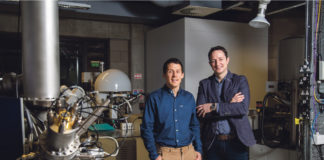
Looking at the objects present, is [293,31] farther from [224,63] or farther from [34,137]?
[34,137]

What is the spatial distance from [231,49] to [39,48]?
354 centimetres

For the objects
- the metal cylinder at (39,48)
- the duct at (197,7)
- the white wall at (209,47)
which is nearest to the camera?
the metal cylinder at (39,48)

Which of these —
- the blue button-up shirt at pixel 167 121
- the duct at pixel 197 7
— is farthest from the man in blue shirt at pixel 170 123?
the duct at pixel 197 7

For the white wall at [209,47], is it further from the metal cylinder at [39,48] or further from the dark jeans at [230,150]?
the metal cylinder at [39,48]

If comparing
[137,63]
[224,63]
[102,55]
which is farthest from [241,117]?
[102,55]

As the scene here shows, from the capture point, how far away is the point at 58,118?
0.97m

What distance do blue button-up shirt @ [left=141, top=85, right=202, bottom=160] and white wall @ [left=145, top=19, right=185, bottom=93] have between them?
225 cm

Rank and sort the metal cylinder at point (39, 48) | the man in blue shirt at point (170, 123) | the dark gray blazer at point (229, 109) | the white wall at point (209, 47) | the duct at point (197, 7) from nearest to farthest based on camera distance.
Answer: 1. the metal cylinder at point (39, 48)
2. the man in blue shirt at point (170, 123)
3. the dark gray blazer at point (229, 109)
4. the duct at point (197, 7)
5. the white wall at point (209, 47)

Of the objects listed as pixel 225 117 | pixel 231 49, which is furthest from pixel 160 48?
pixel 225 117

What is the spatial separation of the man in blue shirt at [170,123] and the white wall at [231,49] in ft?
7.10

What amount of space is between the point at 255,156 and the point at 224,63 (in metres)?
1.40

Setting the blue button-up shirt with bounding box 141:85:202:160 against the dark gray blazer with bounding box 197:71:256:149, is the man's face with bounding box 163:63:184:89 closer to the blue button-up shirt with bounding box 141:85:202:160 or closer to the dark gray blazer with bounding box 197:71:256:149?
the blue button-up shirt with bounding box 141:85:202:160

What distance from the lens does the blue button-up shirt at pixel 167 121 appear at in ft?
5.74

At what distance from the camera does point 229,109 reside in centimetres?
196
